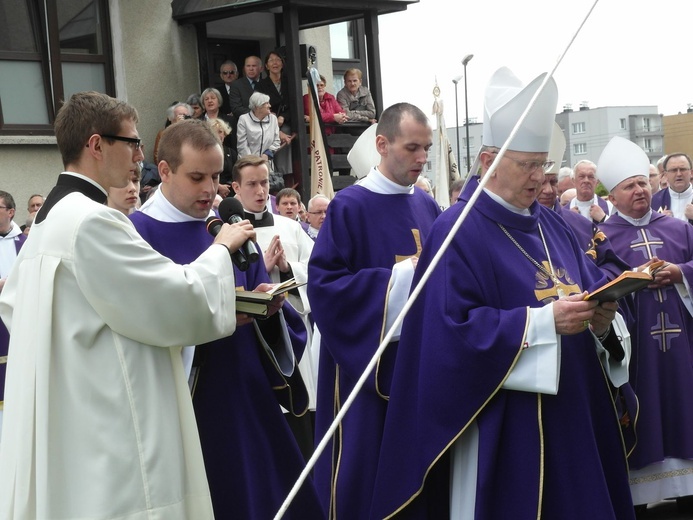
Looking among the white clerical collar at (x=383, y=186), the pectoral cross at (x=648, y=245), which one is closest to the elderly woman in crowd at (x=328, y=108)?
the pectoral cross at (x=648, y=245)

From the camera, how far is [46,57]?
562 inches

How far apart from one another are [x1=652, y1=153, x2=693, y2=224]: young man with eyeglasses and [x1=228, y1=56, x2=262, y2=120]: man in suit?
17.1 ft

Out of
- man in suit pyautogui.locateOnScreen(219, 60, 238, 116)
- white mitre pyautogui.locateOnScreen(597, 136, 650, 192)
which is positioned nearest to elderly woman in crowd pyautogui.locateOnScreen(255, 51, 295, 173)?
man in suit pyautogui.locateOnScreen(219, 60, 238, 116)

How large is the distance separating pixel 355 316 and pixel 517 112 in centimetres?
143

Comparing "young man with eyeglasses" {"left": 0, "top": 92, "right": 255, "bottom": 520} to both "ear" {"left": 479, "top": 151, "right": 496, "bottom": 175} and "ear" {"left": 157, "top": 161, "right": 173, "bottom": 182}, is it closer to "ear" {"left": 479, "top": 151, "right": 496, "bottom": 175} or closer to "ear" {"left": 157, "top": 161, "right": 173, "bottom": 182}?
"ear" {"left": 157, "top": 161, "right": 173, "bottom": 182}

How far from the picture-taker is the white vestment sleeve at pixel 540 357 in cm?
432

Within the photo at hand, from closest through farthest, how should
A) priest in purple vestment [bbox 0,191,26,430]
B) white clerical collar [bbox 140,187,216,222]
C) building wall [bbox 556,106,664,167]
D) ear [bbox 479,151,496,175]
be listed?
ear [bbox 479,151,496,175] < white clerical collar [bbox 140,187,216,222] < priest in purple vestment [bbox 0,191,26,430] < building wall [bbox 556,106,664,167]

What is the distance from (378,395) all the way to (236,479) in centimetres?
102

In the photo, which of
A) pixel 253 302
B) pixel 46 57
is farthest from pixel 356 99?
pixel 253 302

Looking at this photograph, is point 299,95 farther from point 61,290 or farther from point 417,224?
point 61,290

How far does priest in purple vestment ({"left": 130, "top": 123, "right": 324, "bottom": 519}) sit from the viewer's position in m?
5.00

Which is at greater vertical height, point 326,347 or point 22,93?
point 22,93

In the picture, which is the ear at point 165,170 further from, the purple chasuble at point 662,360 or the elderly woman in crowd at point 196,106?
the elderly woman in crowd at point 196,106

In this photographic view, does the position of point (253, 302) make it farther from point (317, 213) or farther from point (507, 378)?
point (317, 213)
